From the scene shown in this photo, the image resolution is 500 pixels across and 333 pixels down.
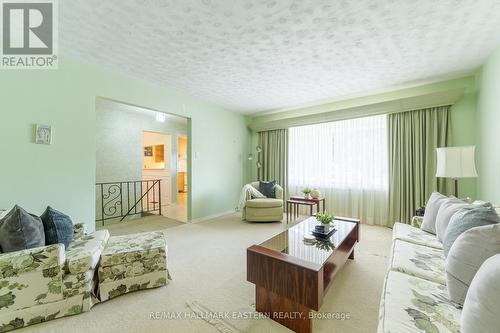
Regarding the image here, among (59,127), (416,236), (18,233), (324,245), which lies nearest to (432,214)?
(416,236)

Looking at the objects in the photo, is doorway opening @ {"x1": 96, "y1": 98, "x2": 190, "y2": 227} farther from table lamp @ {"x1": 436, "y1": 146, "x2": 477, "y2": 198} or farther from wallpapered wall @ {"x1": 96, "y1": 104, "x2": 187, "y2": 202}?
table lamp @ {"x1": 436, "y1": 146, "x2": 477, "y2": 198}

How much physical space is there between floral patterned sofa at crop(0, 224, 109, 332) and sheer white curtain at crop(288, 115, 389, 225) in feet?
13.3

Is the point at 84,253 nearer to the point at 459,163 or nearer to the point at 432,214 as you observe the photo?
the point at 432,214

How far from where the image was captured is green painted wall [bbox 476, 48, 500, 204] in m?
2.37

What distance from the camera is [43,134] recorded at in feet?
7.89

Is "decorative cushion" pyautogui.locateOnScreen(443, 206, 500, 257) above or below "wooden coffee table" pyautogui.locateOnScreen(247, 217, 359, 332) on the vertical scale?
above

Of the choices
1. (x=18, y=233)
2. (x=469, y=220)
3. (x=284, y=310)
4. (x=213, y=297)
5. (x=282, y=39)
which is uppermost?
(x=282, y=39)

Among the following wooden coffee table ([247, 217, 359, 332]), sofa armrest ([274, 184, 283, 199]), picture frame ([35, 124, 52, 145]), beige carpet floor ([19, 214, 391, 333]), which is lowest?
beige carpet floor ([19, 214, 391, 333])

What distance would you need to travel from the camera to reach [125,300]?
1.75 metres

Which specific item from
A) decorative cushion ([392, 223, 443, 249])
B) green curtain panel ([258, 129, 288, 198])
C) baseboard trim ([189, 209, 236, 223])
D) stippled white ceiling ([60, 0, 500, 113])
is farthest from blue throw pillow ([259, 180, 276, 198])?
decorative cushion ([392, 223, 443, 249])

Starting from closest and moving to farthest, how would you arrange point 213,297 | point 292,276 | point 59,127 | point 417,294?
point 417,294, point 292,276, point 213,297, point 59,127

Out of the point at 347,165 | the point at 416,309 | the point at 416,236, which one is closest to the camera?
the point at 416,309

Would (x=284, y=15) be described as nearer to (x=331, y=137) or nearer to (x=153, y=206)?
(x=331, y=137)

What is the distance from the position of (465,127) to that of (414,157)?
76 centimetres
